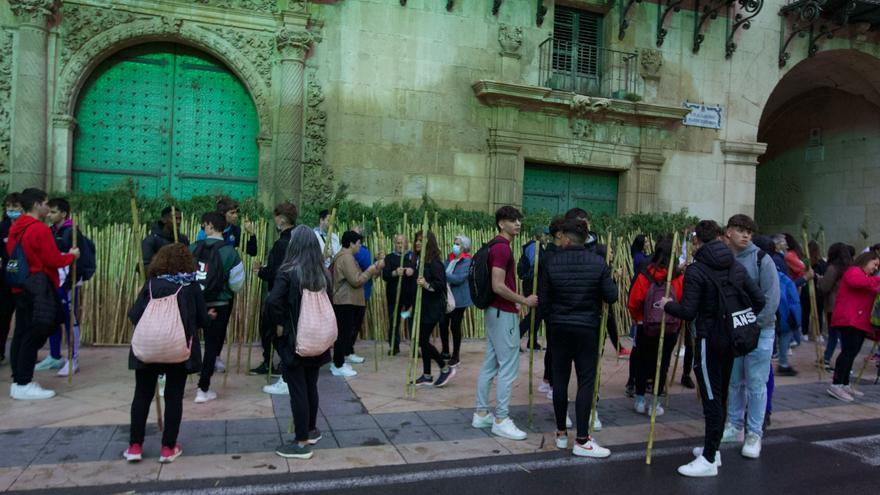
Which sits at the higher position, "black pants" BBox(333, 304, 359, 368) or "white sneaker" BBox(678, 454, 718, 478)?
"black pants" BBox(333, 304, 359, 368)

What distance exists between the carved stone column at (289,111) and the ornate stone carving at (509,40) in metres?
3.96

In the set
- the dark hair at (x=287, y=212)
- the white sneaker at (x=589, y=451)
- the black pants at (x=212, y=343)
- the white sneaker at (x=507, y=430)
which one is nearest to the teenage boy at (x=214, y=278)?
the black pants at (x=212, y=343)

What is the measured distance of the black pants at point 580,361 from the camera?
4883mm

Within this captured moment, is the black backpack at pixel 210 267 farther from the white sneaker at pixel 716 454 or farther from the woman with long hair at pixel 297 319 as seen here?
the white sneaker at pixel 716 454

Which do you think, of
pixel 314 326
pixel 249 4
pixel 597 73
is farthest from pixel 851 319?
pixel 249 4

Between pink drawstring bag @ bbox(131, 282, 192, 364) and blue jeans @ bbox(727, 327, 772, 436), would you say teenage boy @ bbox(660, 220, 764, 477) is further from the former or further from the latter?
pink drawstring bag @ bbox(131, 282, 192, 364)

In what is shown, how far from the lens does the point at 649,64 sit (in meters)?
13.8

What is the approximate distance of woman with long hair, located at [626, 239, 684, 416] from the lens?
6.10 meters

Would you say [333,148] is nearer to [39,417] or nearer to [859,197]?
[39,417]

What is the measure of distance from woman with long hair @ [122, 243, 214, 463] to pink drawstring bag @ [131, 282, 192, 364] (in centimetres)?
6

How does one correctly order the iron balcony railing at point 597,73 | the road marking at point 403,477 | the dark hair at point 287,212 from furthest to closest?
the iron balcony railing at point 597,73 < the dark hair at point 287,212 < the road marking at point 403,477

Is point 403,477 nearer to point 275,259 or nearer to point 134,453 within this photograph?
point 134,453

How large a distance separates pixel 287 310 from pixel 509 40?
956 cm

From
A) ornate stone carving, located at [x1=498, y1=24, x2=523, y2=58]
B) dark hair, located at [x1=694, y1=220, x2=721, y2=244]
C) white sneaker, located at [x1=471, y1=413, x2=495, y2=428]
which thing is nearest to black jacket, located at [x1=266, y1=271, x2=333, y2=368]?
white sneaker, located at [x1=471, y1=413, x2=495, y2=428]
